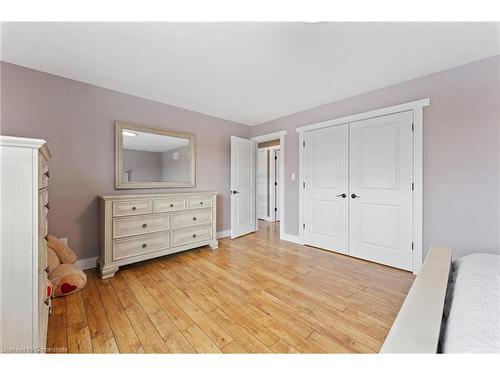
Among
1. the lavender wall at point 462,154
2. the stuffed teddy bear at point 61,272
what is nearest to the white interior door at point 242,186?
the stuffed teddy bear at point 61,272

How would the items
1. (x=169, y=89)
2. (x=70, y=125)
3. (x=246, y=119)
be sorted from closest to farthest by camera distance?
(x=70, y=125) → (x=169, y=89) → (x=246, y=119)

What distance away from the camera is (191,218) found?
2.90m

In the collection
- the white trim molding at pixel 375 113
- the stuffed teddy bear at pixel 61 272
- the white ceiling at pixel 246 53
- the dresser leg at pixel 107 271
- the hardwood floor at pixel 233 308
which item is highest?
the white ceiling at pixel 246 53

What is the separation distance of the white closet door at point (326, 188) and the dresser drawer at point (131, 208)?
229cm

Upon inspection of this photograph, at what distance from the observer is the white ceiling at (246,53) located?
5.04 feet

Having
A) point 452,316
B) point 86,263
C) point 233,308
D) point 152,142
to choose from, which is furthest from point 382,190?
point 86,263

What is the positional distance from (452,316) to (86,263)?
316 centimetres

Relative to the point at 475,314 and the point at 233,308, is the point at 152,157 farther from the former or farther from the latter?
the point at 475,314

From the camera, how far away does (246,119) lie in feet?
12.4

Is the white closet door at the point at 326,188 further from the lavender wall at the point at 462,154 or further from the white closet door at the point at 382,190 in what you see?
the lavender wall at the point at 462,154
